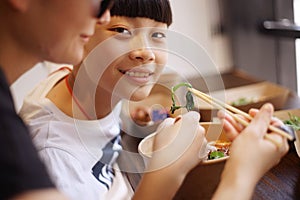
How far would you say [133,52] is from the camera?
76 centimetres

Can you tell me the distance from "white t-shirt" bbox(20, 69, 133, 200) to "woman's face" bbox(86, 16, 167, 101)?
0.39ft

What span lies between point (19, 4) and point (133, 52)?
0.35 m

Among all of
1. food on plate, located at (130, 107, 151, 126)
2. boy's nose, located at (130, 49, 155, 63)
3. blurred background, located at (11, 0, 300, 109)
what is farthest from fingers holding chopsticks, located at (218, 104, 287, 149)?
blurred background, located at (11, 0, 300, 109)

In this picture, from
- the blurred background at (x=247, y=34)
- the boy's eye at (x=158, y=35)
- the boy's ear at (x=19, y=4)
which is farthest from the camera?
the blurred background at (x=247, y=34)

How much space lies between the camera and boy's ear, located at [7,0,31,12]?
43 centimetres

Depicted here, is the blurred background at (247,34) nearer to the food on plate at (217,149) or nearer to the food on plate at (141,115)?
the food on plate at (141,115)

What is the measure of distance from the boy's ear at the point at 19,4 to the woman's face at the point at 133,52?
330 mm

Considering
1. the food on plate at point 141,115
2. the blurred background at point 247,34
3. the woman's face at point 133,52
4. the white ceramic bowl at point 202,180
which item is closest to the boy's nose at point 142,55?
the woman's face at point 133,52

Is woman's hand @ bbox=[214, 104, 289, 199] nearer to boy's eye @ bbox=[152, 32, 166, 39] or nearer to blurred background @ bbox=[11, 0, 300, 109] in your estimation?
boy's eye @ bbox=[152, 32, 166, 39]

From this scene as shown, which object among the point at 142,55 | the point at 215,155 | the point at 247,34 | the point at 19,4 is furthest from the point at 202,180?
the point at 247,34

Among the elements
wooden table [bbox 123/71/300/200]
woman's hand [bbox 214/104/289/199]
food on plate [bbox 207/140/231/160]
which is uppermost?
woman's hand [bbox 214/104/289/199]

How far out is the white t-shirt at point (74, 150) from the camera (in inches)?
28.4

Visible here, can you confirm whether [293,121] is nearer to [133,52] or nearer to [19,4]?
[133,52]

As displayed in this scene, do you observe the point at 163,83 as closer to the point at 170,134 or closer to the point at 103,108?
the point at 103,108
